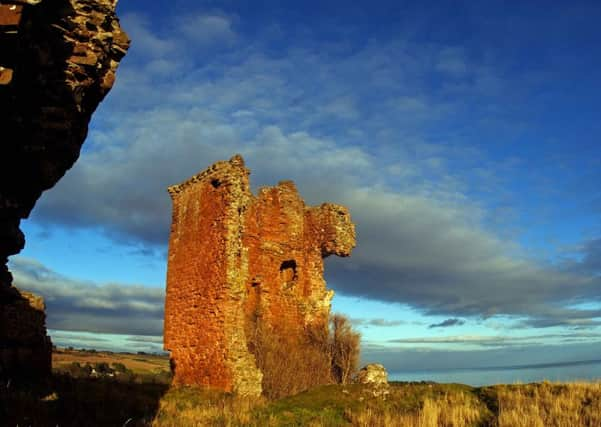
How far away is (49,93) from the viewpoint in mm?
5590

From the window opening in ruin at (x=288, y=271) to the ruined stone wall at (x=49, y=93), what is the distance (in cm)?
1438

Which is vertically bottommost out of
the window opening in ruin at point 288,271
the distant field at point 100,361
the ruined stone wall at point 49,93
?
the distant field at point 100,361

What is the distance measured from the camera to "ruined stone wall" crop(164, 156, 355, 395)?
14328mm

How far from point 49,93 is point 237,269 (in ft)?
31.6

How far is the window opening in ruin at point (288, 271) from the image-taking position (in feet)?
68.1

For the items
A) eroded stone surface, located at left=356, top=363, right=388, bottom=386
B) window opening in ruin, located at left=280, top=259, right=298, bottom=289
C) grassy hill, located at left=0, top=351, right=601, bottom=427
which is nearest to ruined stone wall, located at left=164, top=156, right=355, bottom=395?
window opening in ruin, located at left=280, top=259, right=298, bottom=289

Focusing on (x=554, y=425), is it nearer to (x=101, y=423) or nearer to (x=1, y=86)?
(x=101, y=423)

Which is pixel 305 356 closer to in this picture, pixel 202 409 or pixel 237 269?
pixel 237 269

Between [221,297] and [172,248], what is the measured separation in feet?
12.7

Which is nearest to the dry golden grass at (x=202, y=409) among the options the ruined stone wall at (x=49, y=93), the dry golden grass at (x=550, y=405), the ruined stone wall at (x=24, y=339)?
the ruined stone wall at (x=24, y=339)

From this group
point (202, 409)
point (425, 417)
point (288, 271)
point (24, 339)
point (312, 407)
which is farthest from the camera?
point (288, 271)

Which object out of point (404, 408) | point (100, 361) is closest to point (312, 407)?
point (404, 408)

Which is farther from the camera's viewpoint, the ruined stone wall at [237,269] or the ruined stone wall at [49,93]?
the ruined stone wall at [237,269]

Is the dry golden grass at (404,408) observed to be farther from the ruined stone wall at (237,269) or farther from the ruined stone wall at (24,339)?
the ruined stone wall at (24,339)
